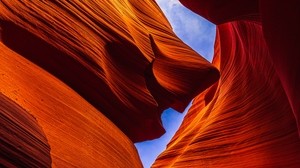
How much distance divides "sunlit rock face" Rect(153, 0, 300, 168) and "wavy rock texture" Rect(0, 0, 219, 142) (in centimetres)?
59

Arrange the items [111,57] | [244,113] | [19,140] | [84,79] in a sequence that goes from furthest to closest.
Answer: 1. [244,113]
2. [111,57]
3. [84,79]
4. [19,140]

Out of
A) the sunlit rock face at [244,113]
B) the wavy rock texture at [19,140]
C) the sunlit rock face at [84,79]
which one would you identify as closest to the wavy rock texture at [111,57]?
the sunlit rock face at [84,79]

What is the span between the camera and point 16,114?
1087mm

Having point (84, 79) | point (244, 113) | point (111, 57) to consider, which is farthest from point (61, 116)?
point (244, 113)

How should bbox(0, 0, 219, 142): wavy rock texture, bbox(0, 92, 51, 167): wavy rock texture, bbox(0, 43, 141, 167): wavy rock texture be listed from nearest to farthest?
bbox(0, 92, 51, 167): wavy rock texture → bbox(0, 43, 141, 167): wavy rock texture → bbox(0, 0, 219, 142): wavy rock texture

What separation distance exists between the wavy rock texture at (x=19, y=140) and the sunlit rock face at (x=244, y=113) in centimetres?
170

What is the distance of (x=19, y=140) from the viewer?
1027 mm

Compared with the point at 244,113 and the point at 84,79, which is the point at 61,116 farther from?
the point at 244,113

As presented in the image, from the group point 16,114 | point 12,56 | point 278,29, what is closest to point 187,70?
point 278,29

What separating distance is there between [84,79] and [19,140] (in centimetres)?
108

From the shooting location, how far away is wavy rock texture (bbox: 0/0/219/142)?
1903mm

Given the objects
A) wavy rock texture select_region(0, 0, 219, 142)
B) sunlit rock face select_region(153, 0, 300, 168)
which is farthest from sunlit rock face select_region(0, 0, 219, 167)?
sunlit rock face select_region(153, 0, 300, 168)

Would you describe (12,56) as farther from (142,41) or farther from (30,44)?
(142,41)

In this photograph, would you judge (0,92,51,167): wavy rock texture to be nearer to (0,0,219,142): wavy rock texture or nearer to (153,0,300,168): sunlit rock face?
(0,0,219,142): wavy rock texture
